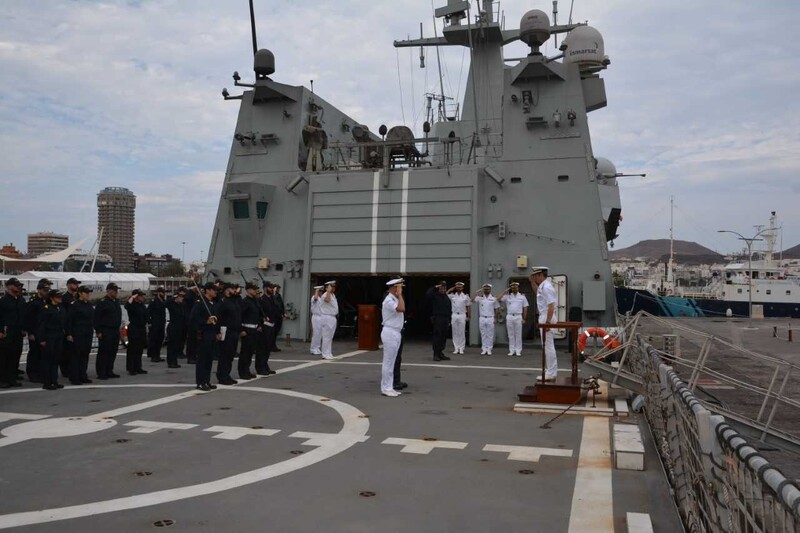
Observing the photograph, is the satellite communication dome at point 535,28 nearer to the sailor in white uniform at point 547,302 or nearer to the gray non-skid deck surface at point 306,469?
the sailor in white uniform at point 547,302

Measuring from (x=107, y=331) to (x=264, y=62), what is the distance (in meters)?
8.00

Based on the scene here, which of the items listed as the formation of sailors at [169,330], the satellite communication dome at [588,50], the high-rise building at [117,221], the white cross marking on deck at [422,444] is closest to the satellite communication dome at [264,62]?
the formation of sailors at [169,330]

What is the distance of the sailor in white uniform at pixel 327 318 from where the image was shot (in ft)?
41.0

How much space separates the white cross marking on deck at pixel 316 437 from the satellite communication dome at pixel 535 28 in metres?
11.4

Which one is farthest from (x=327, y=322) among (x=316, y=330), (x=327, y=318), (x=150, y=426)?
(x=150, y=426)

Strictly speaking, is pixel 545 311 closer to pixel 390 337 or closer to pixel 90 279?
pixel 390 337

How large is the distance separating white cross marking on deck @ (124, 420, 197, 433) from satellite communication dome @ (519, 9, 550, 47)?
1171cm

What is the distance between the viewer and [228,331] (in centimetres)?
947

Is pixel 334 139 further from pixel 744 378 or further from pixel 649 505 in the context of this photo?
pixel 649 505

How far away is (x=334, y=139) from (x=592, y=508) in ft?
48.7

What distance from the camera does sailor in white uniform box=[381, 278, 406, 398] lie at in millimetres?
8414

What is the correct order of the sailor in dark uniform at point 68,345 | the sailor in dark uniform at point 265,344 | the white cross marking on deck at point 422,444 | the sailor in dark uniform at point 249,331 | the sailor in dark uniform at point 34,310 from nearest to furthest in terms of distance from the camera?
the white cross marking on deck at point 422,444
the sailor in dark uniform at point 34,310
the sailor in dark uniform at point 68,345
the sailor in dark uniform at point 249,331
the sailor in dark uniform at point 265,344

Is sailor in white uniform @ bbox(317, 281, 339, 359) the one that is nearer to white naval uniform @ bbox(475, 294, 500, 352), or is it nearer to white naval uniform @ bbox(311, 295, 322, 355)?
white naval uniform @ bbox(311, 295, 322, 355)

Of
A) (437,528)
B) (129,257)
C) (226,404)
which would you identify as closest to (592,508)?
(437,528)
